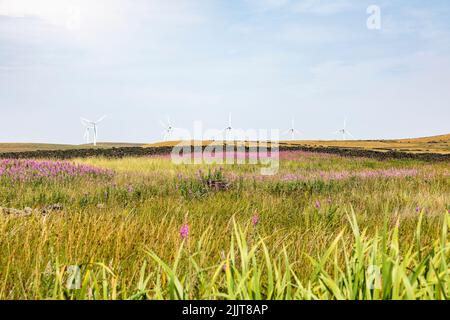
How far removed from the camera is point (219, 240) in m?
4.34

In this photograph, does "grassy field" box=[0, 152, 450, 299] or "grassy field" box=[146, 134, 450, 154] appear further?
"grassy field" box=[146, 134, 450, 154]

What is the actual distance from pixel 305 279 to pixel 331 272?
431 millimetres

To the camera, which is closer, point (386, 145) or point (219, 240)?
point (219, 240)

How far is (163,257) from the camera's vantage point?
3.74 meters

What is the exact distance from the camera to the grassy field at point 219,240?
234 cm

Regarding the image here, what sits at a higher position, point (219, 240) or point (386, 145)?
point (386, 145)

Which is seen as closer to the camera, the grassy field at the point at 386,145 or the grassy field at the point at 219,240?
the grassy field at the point at 219,240

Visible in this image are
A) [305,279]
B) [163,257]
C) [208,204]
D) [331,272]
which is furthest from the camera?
[208,204]

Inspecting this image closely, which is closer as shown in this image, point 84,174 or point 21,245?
point 21,245

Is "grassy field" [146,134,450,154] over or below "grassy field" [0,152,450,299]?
over

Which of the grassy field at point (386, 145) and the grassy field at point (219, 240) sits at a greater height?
the grassy field at point (386, 145)

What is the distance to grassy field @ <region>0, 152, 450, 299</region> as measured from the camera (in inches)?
92.0
